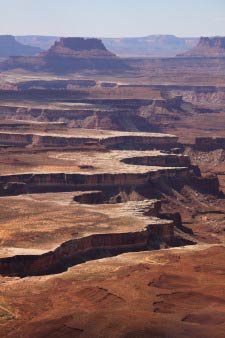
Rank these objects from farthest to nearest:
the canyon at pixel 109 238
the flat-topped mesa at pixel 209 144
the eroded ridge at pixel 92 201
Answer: the flat-topped mesa at pixel 209 144
the eroded ridge at pixel 92 201
the canyon at pixel 109 238

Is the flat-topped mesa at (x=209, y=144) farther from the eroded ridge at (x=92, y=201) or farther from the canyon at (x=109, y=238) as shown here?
the eroded ridge at (x=92, y=201)

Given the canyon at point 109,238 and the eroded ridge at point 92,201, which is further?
the eroded ridge at point 92,201

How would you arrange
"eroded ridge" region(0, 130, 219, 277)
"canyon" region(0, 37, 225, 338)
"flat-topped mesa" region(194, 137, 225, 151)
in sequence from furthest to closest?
"flat-topped mesa" region(194, 137, 225, 151) → "eroded ridge" region(0, 130, 219, 277) → "canyon" region(0, 37, 225, 338)

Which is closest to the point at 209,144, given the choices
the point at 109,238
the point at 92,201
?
the point at 92,201

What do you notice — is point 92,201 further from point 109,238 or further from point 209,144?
point 209,144

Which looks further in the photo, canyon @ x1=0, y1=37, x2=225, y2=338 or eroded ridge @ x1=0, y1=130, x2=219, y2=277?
eroded ridge @ x1=0, y1=130, x2=219, y2=277

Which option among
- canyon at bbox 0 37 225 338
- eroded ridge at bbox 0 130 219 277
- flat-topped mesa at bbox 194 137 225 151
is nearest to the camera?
canyon at bbox 0 37 225 338

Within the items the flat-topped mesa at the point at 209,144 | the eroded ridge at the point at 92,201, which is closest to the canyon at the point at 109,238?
the eroded ridge at the point at 92,201

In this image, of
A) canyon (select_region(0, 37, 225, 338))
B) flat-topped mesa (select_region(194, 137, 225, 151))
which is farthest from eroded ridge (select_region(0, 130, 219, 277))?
flat-topped mesa (select_region(194, 137, 225, 151))

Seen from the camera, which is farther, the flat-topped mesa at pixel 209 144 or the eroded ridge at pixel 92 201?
the flat-topped mesa at pixel 209 144

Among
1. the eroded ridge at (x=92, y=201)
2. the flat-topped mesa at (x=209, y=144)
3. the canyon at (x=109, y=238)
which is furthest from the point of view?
the flat-topped mesa at (x=209, y=144)

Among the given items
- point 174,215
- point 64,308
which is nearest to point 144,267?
point 64,308

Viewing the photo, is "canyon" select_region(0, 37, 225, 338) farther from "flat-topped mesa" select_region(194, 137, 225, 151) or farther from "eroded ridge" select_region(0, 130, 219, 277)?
"flat-topped mesa" select_region(194, 137, 225, 151)
